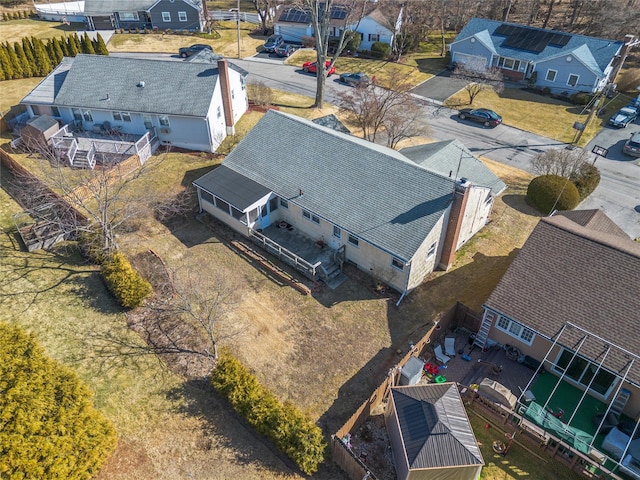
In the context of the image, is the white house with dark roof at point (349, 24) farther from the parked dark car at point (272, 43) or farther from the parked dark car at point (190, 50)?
the parked dark car at point (190, 50)

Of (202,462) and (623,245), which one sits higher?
(623,245)

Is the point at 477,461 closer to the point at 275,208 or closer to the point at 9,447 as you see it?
the point at 9,447

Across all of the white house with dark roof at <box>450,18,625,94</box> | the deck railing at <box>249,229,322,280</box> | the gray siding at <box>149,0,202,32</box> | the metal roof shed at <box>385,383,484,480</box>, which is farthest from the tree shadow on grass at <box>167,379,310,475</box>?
the gray siding at <box>149,0,202,32</box>

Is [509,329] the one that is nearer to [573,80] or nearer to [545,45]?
[573,80]

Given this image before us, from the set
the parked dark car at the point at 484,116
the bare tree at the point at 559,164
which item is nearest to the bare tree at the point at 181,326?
the bare tree at the point at 559,164

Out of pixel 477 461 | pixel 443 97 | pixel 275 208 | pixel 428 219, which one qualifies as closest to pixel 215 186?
pixel 275 208
